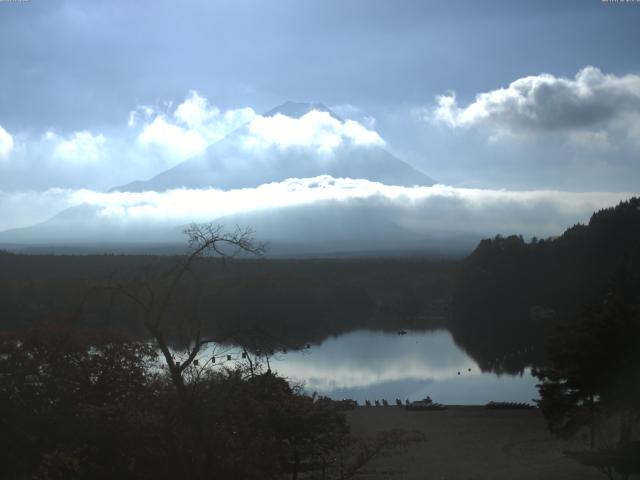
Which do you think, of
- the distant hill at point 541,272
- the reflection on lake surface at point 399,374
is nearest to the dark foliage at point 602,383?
the reflection on lake surface at point 399,374

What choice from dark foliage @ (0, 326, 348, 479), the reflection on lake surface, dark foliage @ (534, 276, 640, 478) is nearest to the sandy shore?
dark foliage @ (534, 276, 640, 478)

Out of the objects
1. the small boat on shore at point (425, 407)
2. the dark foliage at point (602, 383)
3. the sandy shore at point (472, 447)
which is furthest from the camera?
the small boat on shore at point (425, 407)

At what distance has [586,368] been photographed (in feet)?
29.0

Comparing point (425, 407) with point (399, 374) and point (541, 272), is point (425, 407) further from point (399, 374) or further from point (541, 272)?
point (541, 272)

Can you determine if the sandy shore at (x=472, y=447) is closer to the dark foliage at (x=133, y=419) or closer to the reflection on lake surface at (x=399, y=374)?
the dark foliage at (x=133, y=419)

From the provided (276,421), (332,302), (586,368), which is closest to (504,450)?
(586,368)

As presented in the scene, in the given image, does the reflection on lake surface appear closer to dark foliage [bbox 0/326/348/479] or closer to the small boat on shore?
the small boat on shore

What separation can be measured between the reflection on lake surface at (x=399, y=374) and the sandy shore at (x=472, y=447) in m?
2.65

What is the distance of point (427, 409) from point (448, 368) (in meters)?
8.30

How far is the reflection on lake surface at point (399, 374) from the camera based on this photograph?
19.2 m

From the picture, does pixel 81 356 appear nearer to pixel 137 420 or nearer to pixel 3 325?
pixel 137 420

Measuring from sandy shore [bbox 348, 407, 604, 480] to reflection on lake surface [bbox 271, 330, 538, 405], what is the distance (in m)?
2.65

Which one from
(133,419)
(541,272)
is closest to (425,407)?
(133,419)

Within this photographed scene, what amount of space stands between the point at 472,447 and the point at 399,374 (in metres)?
10.8
